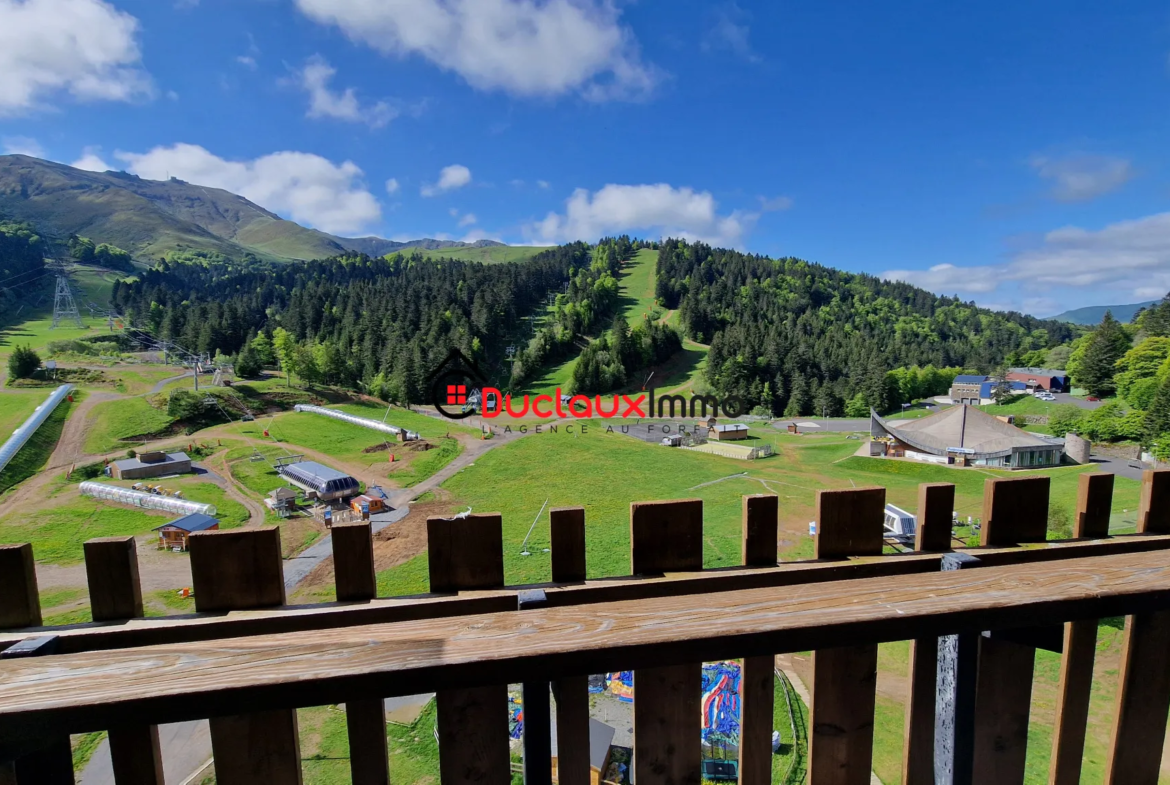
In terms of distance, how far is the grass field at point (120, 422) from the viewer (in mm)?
27922

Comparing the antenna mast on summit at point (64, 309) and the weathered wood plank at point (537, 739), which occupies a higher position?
the antenna mast on summit at point (64, 309)

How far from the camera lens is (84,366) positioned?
39.8 metres

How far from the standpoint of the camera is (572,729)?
907 mm

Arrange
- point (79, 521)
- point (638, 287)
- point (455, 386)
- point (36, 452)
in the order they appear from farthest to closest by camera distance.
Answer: point (638, 287)
point (455, 386)
point (36, 452)
point (79, 521)

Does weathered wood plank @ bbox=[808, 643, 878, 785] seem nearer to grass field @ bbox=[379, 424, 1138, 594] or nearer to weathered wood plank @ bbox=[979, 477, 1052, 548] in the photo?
weathered wood plank @ bbox=[979, 477, 1052, 548]

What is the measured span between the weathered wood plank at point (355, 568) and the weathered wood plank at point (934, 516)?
1170 millimetres

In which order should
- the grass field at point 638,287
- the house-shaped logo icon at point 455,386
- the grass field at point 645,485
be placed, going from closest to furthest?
the grass field at point 645,485
the house-shaped logo icon at point 455,386
the grass field at point 638,287

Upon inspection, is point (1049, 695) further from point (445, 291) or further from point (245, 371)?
point (445, 291)

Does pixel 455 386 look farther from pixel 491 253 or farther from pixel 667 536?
pixel 491 253

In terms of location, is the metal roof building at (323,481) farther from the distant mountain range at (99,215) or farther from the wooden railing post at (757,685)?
the distant mountain range at (99,215)

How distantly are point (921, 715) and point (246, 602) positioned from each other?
4.55ft

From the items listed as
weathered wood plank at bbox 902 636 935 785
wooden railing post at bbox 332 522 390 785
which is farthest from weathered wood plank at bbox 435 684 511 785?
weathered wood plank at bbox 902 636 935 785

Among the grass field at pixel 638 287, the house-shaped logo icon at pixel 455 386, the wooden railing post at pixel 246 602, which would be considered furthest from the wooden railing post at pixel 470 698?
the grass field at pixel 638 287

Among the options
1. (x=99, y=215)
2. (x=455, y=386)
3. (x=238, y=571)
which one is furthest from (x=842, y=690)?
(x=99, y=215)
